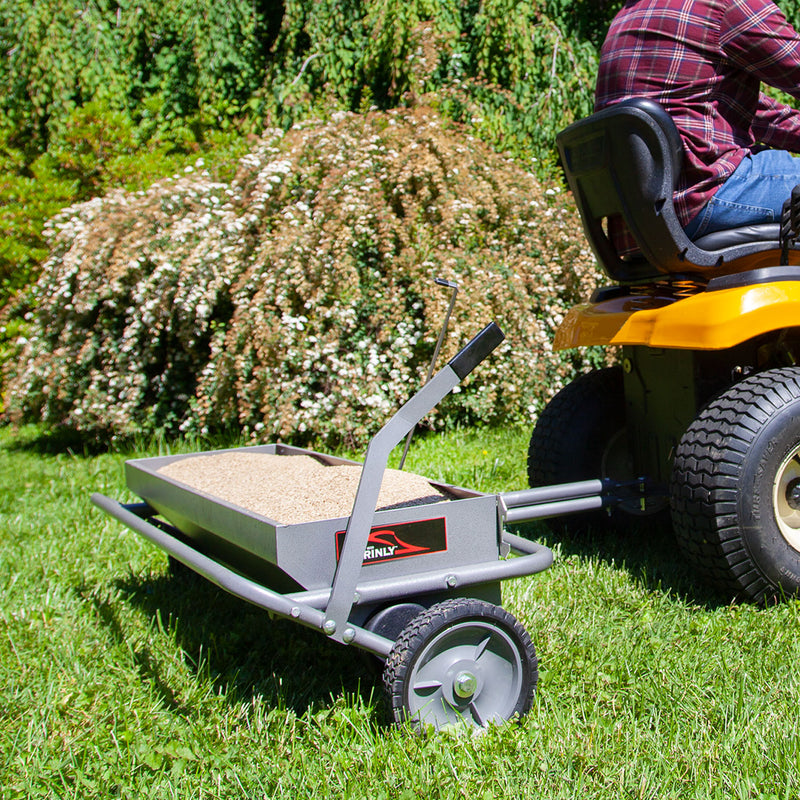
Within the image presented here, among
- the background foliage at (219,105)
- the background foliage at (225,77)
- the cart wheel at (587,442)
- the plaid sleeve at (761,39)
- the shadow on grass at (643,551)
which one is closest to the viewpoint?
the plaid sleeve at (761,39)

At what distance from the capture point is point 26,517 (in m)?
3.97

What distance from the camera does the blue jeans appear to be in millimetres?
2463

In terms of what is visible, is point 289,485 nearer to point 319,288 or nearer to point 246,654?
point 246,654

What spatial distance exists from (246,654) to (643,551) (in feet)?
4.41

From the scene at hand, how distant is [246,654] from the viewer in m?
2.41

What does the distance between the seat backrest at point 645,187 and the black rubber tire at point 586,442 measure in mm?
501

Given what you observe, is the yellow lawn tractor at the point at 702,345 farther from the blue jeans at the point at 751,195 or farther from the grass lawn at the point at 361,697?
the grass lawn at the point at 361,697

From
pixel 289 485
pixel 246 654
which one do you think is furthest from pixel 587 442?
pixel 246 654

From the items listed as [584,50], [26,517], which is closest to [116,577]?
[26,517]

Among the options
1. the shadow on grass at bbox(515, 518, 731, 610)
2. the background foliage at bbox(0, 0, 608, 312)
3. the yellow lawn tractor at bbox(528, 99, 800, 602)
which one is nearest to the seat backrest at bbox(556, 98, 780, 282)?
the yellow lawn tractor at bbox(528, 99, 800, 602)

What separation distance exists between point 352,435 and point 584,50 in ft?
14.8

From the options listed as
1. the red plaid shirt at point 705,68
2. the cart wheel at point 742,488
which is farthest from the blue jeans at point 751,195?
the cart wheel at point 742,488

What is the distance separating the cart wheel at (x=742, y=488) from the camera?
2309 mm

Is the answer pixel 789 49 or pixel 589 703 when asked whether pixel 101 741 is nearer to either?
pixel 589 703
